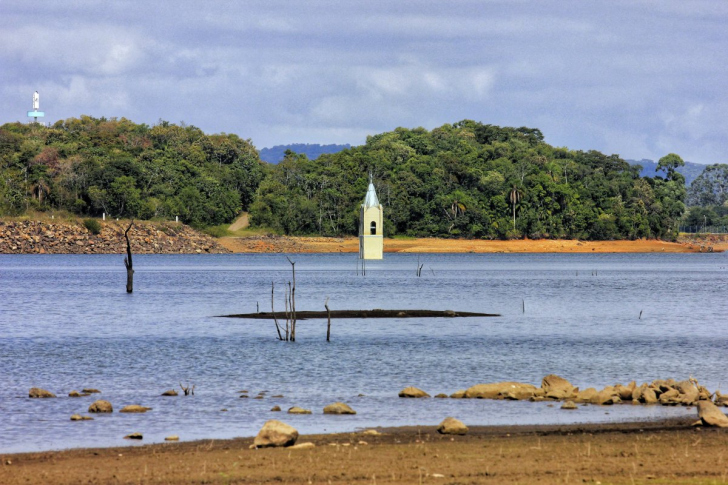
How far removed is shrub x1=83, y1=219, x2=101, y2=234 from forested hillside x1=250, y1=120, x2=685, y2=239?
26144 mm

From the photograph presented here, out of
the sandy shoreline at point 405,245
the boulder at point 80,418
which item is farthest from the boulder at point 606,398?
the sandy shoreline at point 405,245

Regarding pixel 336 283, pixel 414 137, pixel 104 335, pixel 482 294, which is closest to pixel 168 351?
pixel 104 335

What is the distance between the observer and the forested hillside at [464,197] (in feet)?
534

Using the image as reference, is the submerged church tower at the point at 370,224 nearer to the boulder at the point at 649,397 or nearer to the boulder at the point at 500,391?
the boulder at the point at 500,391

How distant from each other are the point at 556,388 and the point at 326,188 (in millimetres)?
142414

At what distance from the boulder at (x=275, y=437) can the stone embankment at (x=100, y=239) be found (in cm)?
13772

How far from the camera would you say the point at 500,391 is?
81.4 feet

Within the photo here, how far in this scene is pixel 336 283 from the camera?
3285 inches

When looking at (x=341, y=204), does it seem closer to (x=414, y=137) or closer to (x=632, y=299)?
(x=414, y=137)

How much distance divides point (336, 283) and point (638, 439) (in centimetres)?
6514

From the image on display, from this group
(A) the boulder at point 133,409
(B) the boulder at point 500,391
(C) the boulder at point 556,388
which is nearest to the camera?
(A) the boulder at point 133,409

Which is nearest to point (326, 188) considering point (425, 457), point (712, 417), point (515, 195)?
point (515, 195)

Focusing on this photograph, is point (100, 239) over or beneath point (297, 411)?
over

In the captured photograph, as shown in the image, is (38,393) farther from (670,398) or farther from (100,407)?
(670,398)
